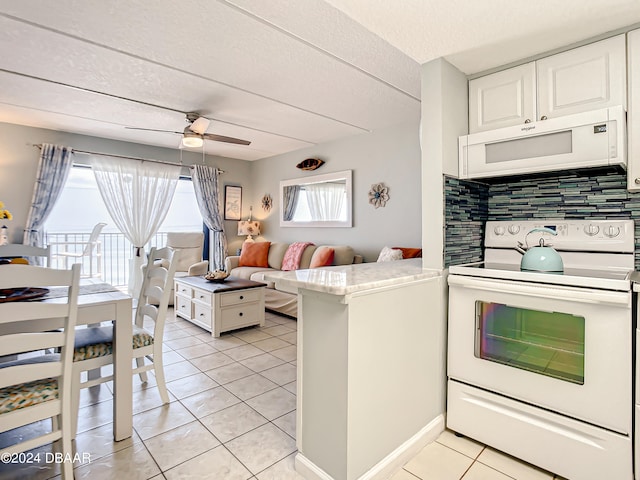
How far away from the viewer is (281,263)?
5375 mm

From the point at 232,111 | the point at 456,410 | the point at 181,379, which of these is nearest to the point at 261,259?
the point at 232,111

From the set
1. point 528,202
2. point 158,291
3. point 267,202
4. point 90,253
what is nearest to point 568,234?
point 528,202

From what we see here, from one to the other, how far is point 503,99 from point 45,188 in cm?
540

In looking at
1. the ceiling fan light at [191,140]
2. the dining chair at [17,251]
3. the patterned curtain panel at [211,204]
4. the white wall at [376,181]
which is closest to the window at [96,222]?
the patterned curtain panel at [211,204]

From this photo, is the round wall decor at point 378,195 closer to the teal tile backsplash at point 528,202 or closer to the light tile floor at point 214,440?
the teal tile backsplash at point 528,202

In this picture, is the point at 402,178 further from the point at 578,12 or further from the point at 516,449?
the point at 516,449

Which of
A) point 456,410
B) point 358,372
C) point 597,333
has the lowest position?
point 456,410

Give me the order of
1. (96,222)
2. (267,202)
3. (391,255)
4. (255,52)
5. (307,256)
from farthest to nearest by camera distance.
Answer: (96,222) < (267,202) < (307,256) < (391,255) < (255,52)

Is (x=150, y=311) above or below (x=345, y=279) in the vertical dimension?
below

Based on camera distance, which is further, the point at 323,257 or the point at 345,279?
the point at 323,257

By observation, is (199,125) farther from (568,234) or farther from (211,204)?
(568,234)

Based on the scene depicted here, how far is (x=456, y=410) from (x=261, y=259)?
4096 millimetres

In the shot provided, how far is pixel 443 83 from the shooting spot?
1.91 meters

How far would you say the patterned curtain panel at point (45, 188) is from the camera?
4414 mm
